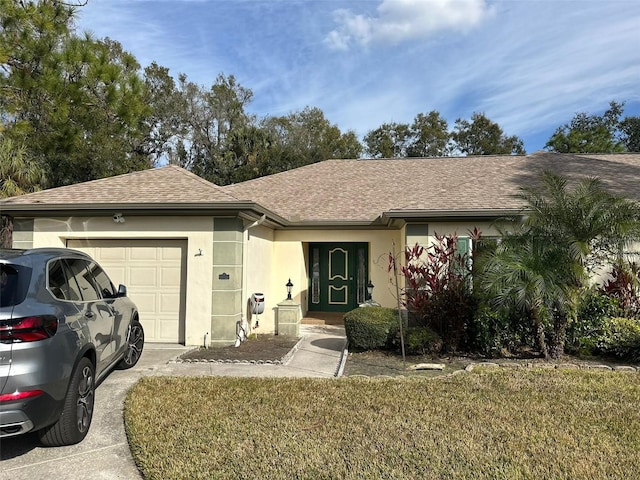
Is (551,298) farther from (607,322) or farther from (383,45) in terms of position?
(383,45)

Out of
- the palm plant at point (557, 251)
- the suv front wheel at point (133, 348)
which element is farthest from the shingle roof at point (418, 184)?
the suv front wheel at point (133, 348)

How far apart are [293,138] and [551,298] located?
1073 inches

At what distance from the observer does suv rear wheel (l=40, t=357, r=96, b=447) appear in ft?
12.5

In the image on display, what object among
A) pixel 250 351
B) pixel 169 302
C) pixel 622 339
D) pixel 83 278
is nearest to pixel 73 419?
pixel 83 278

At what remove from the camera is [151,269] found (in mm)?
8828

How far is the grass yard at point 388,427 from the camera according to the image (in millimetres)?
3496

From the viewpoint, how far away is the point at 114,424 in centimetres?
447

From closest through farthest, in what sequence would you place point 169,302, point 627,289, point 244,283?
point 627,289, point 169,302, point 244,283

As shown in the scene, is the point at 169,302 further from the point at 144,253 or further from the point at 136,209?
the point at 136,209

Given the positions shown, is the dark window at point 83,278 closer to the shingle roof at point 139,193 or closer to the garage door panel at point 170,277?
the shingle roof at point 139,193

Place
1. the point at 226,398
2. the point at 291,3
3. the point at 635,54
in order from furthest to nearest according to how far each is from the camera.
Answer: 1. the point at 635,54
2. the point at 291,3
3. the point at 226,398

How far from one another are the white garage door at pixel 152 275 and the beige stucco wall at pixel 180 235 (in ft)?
0.72

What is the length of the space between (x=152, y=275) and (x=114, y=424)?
470cm

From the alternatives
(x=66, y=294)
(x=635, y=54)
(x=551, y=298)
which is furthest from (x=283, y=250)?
(x=635, y=54)
